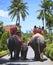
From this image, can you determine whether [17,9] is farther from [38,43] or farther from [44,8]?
[38,43]

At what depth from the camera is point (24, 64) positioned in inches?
803

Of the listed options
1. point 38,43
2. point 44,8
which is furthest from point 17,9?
point 38,43

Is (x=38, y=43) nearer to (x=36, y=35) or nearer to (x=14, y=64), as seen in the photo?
(x=36, y=35)

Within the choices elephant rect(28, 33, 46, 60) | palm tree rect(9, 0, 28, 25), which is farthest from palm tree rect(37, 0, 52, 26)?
elephant rect(28, 33, 46, 60)

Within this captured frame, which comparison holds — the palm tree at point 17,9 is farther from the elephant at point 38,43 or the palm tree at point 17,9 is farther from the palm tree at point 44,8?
the elephant at point 38,43

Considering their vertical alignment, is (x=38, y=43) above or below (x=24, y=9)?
below

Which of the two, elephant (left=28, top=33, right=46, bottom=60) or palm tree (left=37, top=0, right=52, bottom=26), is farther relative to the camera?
palm tree (left=37, top=0, right=52, bottom=26)

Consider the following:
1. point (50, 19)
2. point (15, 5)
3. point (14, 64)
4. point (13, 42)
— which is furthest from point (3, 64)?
point (15, 5)

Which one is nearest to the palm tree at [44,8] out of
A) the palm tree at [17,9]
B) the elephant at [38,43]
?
the palm tree at [17,9]

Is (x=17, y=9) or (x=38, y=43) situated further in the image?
(x=17, y=9)

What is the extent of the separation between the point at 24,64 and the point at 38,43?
4001 mm

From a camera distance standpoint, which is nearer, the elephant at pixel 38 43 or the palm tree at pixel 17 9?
the elephant at pixel 38 43

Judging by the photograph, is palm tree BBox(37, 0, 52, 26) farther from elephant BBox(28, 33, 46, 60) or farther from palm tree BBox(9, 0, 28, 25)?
elephant BBox(28, 33, 46, 60)

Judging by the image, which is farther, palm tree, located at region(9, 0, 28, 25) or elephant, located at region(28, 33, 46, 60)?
palm tree, located at region(9, 0, 28, 25)
